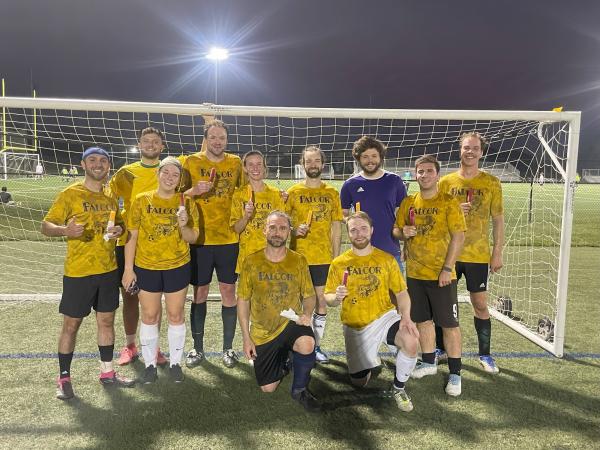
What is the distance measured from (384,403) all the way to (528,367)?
166cm

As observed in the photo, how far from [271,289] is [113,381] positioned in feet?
5.28

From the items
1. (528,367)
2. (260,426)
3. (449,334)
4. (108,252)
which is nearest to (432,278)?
(449,334)

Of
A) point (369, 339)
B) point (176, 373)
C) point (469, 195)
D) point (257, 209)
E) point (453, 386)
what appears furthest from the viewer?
point (257, 209)

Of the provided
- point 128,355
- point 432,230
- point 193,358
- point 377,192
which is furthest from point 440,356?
point 128,355

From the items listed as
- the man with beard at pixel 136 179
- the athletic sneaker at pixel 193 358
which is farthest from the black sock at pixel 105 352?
the athletic sneaker at pixel 193 358

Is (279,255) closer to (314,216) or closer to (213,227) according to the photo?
(314,216)

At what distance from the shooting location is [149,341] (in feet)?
12.0

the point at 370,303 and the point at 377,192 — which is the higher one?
the point at 377,192

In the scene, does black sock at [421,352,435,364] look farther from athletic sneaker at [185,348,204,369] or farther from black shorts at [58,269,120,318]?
black shorts at [58,269,120,318]

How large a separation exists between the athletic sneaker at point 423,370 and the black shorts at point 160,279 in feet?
7.15

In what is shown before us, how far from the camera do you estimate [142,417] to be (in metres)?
3.16

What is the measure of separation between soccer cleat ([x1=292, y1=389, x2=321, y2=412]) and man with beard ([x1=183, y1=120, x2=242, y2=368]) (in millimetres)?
971

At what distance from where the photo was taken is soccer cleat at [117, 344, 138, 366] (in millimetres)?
4152

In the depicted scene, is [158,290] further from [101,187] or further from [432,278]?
[432,278]
